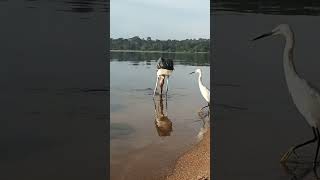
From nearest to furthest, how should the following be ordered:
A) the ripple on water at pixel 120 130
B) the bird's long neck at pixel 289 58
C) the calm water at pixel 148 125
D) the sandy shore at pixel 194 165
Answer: the bird's long neck at pixel 289 58
the sandy shore at pixel 194 165
the calm water at pixel 148 125
the ripple on water at pixel 120 130

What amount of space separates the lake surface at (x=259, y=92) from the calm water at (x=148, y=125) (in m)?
0.82

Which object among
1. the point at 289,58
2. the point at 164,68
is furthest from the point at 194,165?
the point at 164,68

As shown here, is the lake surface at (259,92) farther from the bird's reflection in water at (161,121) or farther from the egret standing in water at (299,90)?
the bird's reflection in water at (161,121)

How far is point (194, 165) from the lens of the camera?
3.80m

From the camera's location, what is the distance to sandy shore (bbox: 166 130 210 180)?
11.5ft

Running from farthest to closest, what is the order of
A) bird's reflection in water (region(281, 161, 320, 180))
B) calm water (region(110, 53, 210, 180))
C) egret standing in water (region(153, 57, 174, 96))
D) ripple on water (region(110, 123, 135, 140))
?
egret standing in water (region(153, 57, 174, 96)), ripple on water (region(110, 123, 135, 140)), calm water (region(110, 53, 210, 180)), bird's reflection in water (region(281, 161, 320, 180))

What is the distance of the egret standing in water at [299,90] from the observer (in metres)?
2.47

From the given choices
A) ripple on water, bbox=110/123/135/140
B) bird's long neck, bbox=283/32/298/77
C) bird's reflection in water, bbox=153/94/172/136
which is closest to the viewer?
bird's long neck, bbox=283/32/298/77

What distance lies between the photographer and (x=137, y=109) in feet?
18.1
